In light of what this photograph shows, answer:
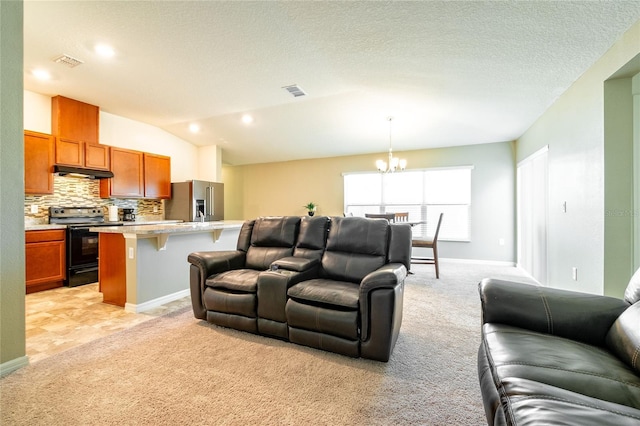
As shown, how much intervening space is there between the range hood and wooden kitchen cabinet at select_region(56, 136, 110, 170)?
72 mm

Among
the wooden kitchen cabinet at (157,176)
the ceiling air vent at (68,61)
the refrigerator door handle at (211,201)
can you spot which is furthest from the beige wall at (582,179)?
the wooden kitchen cabinet at (157,176)

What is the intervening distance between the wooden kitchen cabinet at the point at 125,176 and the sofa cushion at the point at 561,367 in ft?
19.1

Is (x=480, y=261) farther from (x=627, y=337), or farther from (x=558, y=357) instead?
(x=558, y=357)

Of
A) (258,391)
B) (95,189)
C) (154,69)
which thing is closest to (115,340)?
(258,391)

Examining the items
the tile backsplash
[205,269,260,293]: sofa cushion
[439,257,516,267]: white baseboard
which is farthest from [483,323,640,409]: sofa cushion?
the tile backsplash

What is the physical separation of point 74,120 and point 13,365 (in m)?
4.02

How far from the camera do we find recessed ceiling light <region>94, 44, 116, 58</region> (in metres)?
3.05

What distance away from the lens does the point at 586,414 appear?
765 millimetres

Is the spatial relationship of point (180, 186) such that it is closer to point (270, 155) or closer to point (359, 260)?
point (270, 155)

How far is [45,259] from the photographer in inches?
151

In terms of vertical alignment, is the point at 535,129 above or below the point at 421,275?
above

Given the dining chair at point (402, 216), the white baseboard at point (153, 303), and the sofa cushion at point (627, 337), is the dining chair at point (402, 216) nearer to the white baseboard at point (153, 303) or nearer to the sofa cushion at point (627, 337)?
the white baseboard at point (153, 303)

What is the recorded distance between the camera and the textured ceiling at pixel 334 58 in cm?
227

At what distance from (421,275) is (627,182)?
9.23ft
